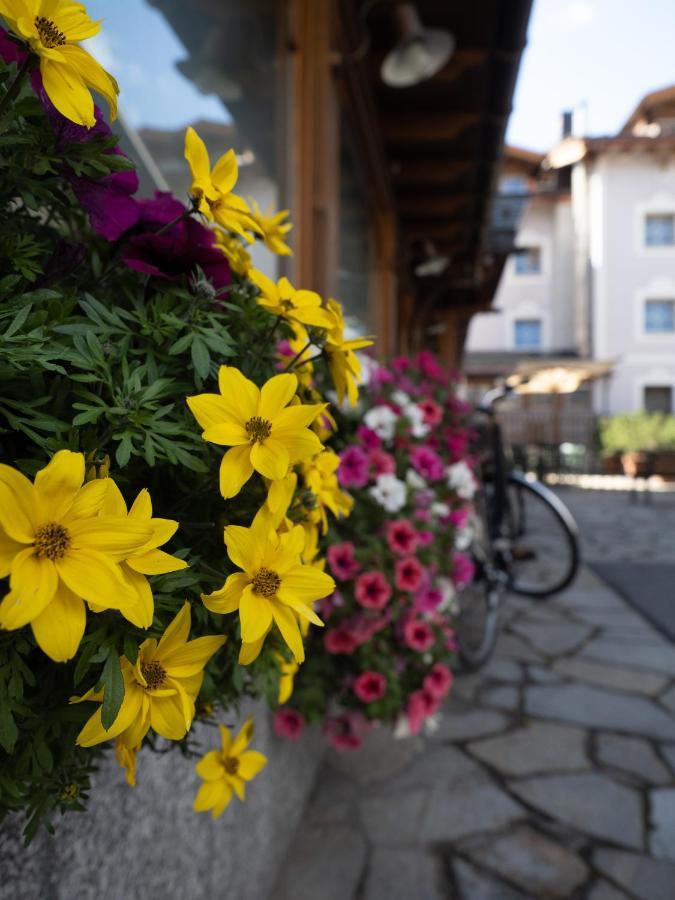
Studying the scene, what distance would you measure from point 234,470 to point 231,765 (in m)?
0.50

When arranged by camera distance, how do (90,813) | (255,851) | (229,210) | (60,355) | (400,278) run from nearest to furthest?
(60,355), (229,210), (90,813), (255,851), (400,278)

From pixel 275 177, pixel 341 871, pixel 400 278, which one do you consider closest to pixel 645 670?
pixel 341 871

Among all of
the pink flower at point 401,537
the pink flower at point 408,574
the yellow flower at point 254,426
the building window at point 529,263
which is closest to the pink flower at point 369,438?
the pink flower at point 401,537

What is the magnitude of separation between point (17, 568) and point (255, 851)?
4.59 feet

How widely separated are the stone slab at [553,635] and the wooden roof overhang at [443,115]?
2.74 m

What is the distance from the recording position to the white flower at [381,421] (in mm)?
1949

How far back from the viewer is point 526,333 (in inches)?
853

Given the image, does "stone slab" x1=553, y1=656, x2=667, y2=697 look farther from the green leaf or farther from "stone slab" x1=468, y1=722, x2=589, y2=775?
the green leaf

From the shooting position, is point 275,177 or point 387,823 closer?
point 387,823

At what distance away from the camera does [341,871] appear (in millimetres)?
1692

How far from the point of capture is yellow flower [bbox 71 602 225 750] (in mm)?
474

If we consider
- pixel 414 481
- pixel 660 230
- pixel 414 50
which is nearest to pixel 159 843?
pixel 414 481

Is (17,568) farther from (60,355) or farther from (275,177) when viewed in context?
(275,177)

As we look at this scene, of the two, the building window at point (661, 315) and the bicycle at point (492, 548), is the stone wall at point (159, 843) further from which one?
the building window at point (661, 315)
